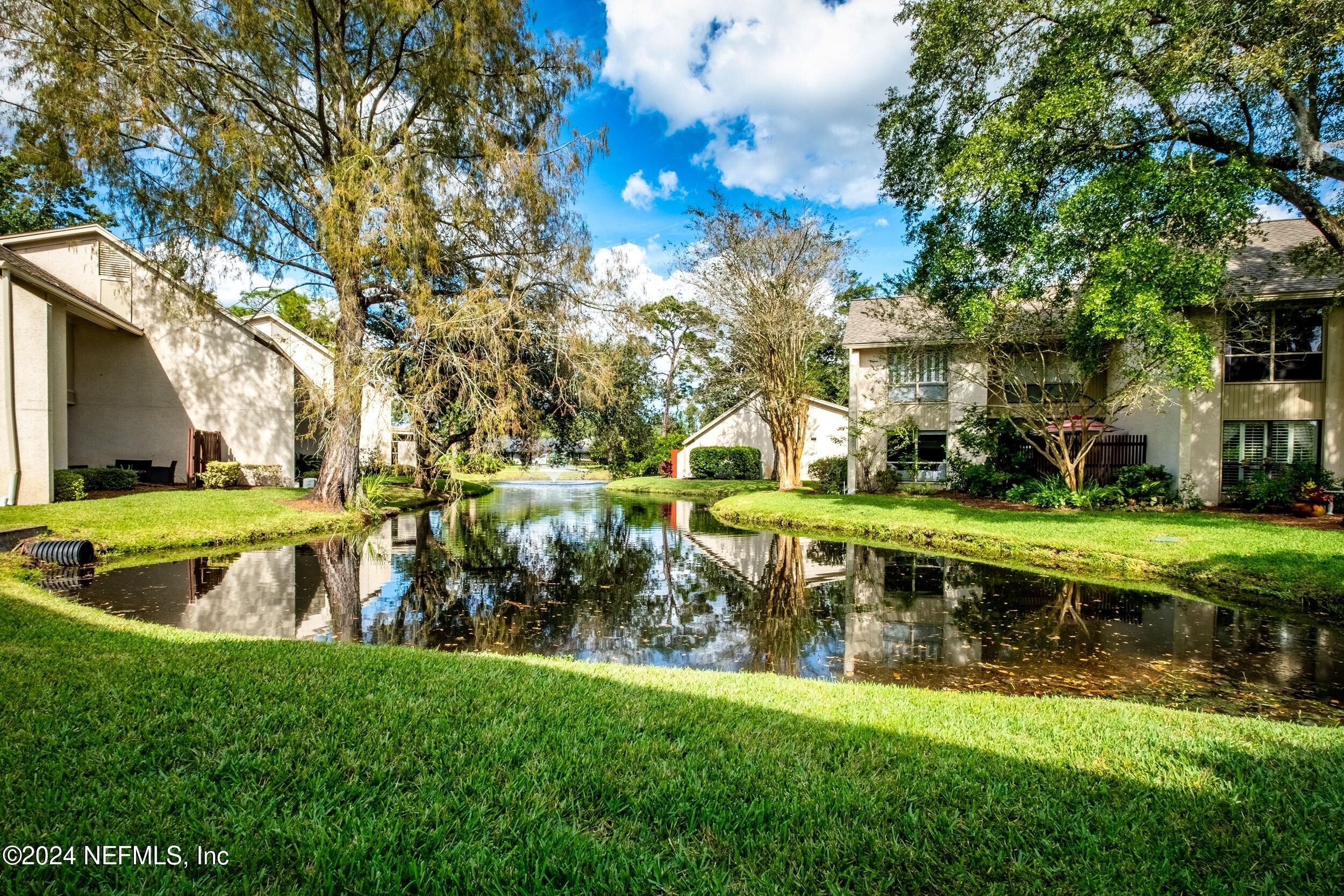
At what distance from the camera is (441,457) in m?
12.9

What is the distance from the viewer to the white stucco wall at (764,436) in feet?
96.7

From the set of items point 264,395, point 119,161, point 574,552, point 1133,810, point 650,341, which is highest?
point 119,161

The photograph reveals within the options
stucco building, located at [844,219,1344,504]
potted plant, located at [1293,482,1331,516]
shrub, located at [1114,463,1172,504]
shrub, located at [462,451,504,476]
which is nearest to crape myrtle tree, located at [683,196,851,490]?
stucco building, located at [844,219,1344,504]

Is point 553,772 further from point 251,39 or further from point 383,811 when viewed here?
point 251,39

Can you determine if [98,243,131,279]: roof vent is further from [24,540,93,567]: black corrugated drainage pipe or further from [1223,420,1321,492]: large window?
[1223,420,1321,492]: large window

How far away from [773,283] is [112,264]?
21.0 metres

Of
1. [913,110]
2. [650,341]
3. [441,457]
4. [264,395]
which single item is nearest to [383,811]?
[441,457]

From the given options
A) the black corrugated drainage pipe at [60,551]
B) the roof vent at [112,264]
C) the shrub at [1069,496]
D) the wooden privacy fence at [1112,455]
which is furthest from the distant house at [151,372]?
the wooden privacy fence at [1112,455]

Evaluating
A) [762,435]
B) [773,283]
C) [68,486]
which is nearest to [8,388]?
[68,486]

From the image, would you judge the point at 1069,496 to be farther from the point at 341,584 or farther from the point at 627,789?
the point at 627,789

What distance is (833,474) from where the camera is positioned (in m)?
25.6

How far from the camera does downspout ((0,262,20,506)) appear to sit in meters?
12.5

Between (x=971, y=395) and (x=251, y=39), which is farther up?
(x=251, y=39)

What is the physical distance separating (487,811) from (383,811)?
42 cm
